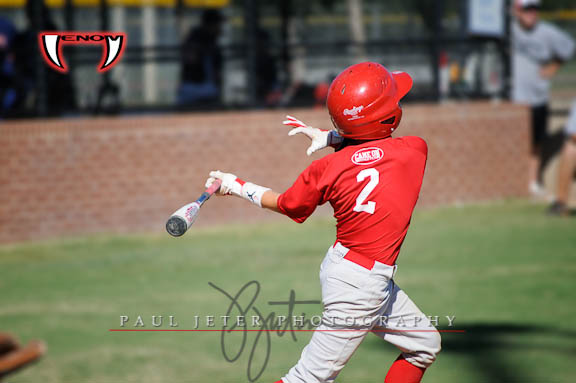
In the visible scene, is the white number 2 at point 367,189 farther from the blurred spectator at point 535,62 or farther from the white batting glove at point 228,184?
the blurred spectator at point 535,62

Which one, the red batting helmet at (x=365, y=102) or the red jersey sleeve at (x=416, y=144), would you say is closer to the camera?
the red batting helmet at (x=365, y=102)

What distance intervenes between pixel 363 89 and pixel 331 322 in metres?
1.15

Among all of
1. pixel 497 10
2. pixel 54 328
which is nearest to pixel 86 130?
pixel 54 328

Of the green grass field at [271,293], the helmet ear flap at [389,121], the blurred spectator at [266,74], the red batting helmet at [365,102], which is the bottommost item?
the green grass field at [271,293]

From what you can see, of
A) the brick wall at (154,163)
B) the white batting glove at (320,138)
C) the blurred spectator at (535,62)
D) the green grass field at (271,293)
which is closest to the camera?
the white batting glove at (320,138)

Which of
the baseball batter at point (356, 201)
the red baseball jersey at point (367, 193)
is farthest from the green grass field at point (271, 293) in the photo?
the red baseball jersey at point (367, 193)

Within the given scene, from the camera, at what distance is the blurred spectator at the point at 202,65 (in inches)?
438

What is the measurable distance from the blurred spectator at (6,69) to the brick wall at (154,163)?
2.27ft

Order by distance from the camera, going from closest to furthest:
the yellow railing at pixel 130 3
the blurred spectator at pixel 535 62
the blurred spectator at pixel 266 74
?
the blurred spectator at pixel 266 74
the blurred spectator at pixel 535 62
the yellow railing at pixel 130 3

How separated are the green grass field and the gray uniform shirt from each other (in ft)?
7.12

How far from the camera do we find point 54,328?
653cm

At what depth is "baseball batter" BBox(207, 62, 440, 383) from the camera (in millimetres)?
3600

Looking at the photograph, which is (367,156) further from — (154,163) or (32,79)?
(32,79)

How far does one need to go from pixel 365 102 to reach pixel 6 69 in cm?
813
